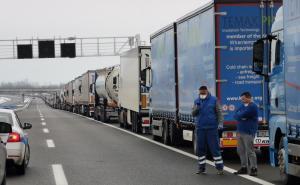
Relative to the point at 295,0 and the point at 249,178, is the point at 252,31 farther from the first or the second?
the point at 295,0

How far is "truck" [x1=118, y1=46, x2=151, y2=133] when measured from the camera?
2820 centimetres

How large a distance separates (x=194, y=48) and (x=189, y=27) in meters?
0.70

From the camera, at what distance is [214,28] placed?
15.5m

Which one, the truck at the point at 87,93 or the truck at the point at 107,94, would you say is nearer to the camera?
the truck at the point at 107,94

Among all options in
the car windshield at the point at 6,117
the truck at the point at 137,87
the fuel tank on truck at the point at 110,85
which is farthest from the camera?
the fuel tank on truck at the point at 110,85

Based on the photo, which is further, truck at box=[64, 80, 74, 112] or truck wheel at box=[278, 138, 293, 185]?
truck at box=[64, 80, 74, 112]

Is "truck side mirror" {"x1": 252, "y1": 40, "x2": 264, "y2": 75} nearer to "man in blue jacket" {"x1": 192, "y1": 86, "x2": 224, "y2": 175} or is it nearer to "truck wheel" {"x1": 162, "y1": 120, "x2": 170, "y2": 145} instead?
"man in blue jacket" {"x1": 192, "y1": 86, "x2": 224, "y2": 175}

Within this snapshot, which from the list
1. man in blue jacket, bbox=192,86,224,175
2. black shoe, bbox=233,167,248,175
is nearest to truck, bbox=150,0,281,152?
man in blue jacket, bbox=192,86,224,175

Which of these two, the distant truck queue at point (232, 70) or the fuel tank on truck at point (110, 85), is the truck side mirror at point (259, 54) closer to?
the distant truck queue at point (232, 70)

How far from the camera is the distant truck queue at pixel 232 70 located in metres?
10.6

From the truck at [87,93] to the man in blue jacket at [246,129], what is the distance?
36.0m

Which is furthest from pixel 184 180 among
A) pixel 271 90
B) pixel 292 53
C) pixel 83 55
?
pixel 83 55

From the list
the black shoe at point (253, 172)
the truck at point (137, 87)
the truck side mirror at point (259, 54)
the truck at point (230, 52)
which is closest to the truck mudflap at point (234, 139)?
the truck at point (230, 52)

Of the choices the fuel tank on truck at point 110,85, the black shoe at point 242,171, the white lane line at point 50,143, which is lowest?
the white lane line at point 50,143
